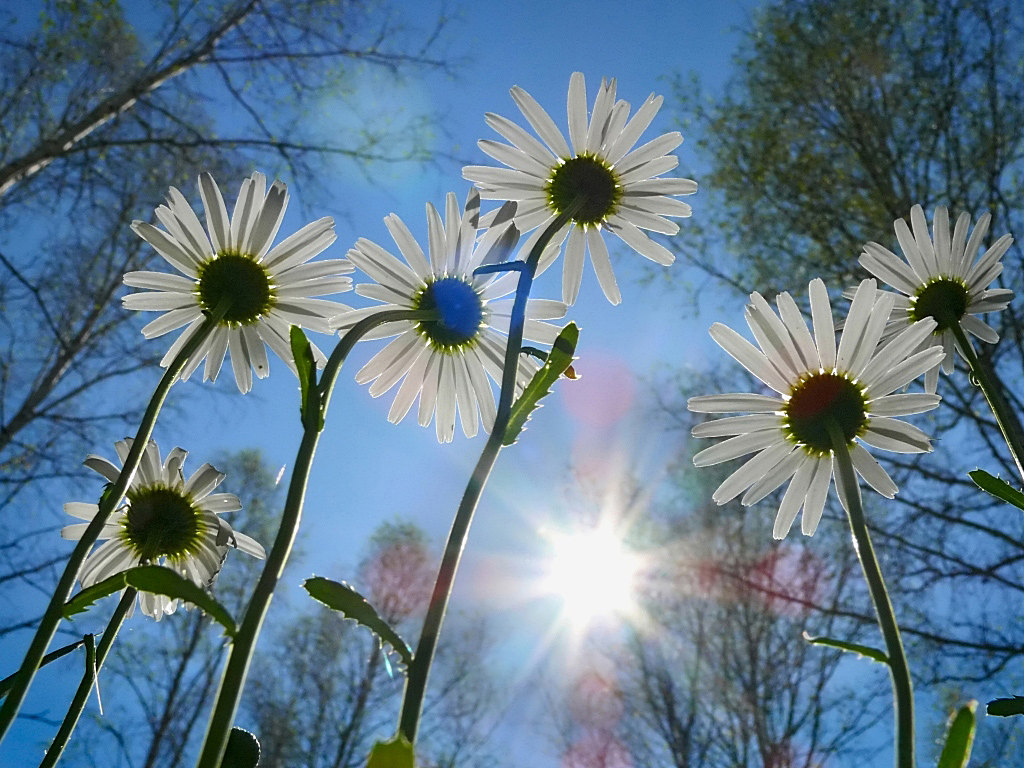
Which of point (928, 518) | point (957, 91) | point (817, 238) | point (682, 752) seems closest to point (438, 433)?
point (928, 518)

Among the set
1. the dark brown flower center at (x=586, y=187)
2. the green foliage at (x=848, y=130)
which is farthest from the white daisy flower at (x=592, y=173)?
the green foliage at (x=848, y=130)

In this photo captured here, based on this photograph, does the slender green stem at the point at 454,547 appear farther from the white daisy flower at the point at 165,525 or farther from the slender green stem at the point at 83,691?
the white daisy flower at the point at 165,525

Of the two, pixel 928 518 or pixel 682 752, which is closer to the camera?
pixel 928 518

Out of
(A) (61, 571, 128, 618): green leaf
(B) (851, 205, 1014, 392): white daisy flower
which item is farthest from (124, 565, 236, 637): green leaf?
(B) (851, 205, 1014, 392): white daisy flower

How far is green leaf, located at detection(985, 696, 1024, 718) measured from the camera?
21.3 inches

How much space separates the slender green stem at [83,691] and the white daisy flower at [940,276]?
2.59ft

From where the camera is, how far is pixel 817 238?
554 centimetres

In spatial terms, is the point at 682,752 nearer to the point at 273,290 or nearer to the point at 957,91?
the point at 957,91

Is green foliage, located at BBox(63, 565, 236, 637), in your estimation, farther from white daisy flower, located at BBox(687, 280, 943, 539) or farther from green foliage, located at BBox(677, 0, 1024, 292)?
green foliage, located at BBox(677, 0, 1024, 292)

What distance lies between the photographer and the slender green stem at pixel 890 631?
0.39 m

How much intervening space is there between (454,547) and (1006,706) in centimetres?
41

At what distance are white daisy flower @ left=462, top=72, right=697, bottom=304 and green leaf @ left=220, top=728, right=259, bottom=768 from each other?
0.51 meters

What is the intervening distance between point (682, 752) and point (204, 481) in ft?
24.9

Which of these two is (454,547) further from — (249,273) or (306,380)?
(249,273)
